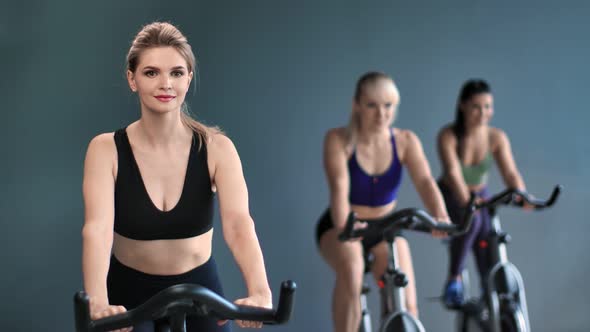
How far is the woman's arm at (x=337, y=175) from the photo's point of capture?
13.4 feet

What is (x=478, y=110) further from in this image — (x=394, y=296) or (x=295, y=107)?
(x=394, y=296)

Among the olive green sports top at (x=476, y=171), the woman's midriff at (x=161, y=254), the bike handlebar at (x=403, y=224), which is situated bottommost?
the woman's midriff at (x=161, y=254)

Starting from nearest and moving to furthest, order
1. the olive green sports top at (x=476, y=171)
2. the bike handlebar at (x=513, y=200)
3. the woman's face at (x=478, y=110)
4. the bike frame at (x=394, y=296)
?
the bike frame at (x=394, y=296) < the bike handlebar at (x=513, y=200) < the woman's face at (x=478, y=110) < the olive green sports top at (x=476, y=171)

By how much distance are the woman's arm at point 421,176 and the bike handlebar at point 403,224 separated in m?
0.54

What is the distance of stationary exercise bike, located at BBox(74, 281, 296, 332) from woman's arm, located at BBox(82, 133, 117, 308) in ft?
1.28

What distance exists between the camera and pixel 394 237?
3.51 meters

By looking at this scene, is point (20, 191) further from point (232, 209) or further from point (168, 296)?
point (168, 296)

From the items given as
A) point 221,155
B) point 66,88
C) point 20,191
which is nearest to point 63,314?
point 20,191

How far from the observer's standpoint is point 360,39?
16.7 ft

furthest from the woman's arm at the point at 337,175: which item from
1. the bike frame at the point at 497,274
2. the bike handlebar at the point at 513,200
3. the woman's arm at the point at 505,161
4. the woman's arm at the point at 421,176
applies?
the woman's arm at the point at 505,161

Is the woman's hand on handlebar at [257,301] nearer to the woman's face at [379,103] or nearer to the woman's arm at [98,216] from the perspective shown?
the woman's arm at [98,216]

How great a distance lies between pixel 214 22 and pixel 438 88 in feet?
5.09

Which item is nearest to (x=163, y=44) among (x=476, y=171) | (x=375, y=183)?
(x=375, y=183)

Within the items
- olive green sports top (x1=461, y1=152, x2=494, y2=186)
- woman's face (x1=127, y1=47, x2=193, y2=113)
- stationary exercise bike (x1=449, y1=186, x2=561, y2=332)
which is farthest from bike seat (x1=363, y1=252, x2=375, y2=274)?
woman's face (x1=127, y1=47, x2=193, y2=113)
